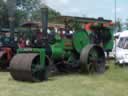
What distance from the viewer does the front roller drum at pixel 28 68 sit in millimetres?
11562

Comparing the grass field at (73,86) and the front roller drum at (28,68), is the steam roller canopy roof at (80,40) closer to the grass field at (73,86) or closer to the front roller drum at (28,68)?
the grass field at (73,86)

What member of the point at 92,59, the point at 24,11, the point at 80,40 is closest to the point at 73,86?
the point at 92,59

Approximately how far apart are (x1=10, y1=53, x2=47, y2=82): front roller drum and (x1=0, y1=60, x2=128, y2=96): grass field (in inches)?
10.0

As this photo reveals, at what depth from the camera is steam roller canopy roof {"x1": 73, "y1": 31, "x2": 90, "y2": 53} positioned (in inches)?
553

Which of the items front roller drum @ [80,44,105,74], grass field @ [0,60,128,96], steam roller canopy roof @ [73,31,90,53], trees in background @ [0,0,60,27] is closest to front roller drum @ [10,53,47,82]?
grass field @ [0,60,128,96]

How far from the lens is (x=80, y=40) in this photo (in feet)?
46.5

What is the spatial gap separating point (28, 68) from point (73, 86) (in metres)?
1.55

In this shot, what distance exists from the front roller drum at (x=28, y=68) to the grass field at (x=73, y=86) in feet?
0.84

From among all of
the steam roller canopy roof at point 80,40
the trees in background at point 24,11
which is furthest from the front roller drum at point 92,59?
the trees in background at point 24,11

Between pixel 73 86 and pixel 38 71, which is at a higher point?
pixel 38 71

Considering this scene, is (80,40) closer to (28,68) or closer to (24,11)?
(28,68)

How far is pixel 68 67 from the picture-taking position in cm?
1441

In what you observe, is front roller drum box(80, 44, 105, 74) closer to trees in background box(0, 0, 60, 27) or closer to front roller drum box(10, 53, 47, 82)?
front roller drum box(10, 53, 47, 82)

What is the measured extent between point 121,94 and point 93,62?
455cm
